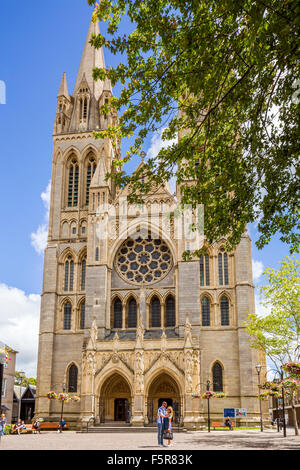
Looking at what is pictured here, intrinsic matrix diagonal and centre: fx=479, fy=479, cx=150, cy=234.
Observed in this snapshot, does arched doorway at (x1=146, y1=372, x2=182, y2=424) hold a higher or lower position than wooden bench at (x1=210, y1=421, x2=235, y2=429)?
higher

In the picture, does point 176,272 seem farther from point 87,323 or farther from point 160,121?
point 160,121

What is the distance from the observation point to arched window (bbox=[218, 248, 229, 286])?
3913cm

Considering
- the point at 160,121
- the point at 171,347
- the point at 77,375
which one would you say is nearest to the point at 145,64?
the point at 160,121

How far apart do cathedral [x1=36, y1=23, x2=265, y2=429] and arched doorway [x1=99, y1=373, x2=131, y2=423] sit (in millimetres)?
78

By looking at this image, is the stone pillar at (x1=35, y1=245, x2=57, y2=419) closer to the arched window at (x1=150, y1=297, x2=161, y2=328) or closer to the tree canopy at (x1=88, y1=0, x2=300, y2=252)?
the arched window at (x1=150, y1=297, x2=161, y2=328)

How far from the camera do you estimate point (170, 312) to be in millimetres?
39062

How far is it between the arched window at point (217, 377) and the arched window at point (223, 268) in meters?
6.53

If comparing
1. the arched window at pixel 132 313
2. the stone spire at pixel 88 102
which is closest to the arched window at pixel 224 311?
the arched window at pixel 132 313

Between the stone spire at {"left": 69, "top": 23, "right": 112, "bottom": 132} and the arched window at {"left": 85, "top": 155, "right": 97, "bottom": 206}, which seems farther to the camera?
the stone spire at {"left": 69, "top": 23, "right": 112, "bottom": 132}

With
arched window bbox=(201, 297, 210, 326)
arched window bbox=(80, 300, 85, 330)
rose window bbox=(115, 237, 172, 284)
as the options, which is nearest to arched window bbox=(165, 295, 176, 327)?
rose window bbox=(115, 237, 172, 284)

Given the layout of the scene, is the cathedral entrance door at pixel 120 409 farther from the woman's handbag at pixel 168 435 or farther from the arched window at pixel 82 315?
the woman's handbag at pixel 168 435

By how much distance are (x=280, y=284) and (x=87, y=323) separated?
1644 cm
